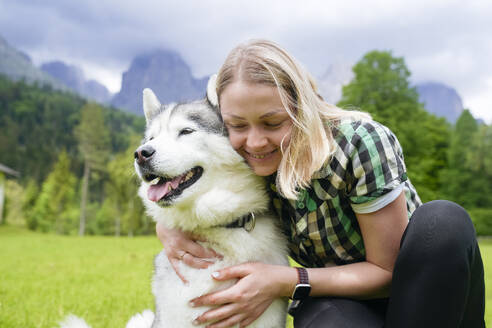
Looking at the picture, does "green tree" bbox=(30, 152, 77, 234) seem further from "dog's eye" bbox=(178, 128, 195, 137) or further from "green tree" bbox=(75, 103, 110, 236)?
"dog's eye" bbox=(178, 128, 195, 137)

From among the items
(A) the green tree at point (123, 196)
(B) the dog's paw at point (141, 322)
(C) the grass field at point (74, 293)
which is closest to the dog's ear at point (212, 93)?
(C) the grass field at point (74, 293)

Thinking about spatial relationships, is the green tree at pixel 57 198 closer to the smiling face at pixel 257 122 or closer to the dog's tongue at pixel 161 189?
the dog's tongue at pixel 161 189

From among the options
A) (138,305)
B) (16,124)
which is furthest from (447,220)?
(16,124)

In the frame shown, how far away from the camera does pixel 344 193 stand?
2262 mm

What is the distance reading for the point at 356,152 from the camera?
2.15 m

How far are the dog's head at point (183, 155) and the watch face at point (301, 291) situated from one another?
807mm

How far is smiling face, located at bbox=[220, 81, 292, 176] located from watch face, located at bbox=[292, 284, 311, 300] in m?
0.68

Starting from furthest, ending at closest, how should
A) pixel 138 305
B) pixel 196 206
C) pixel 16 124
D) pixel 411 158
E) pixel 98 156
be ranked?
pixel 16 124
pixel 98 156
pixel 411 158
pixel 138 305
pixel 196 206

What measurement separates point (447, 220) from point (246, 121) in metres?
1.19

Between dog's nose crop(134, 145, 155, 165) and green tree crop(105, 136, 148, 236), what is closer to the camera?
dog's nose crop(134, 145, 155, 165)

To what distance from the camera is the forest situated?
21172mm

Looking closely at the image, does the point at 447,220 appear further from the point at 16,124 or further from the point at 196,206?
the point at 16,124

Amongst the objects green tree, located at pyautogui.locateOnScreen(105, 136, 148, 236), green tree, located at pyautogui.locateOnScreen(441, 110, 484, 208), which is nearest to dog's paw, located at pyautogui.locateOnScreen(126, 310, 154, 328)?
green tree, located at pyautogui.locateOnScreen(105, 136, 148, 236)

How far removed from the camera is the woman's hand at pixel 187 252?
2414 mm
